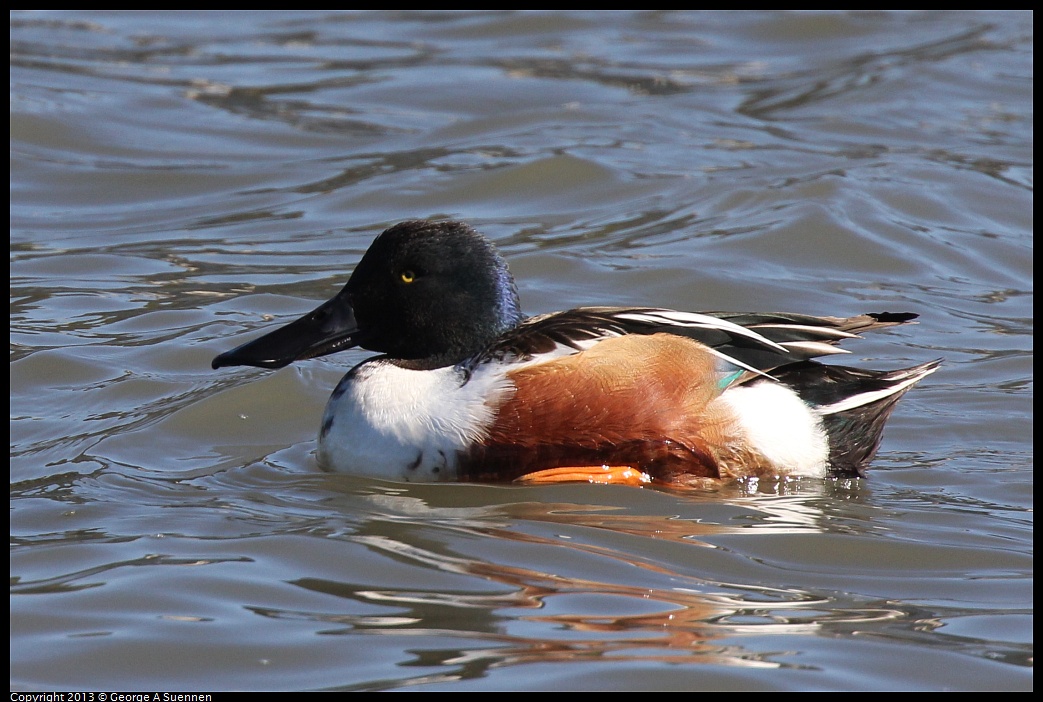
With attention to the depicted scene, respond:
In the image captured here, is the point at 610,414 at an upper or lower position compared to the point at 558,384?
lower

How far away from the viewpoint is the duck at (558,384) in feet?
17.3

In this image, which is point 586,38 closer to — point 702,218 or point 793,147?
point 793,147

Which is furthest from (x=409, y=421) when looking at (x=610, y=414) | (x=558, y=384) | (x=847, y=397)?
(x=847, y=397)

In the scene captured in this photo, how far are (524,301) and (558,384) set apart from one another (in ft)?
9.53

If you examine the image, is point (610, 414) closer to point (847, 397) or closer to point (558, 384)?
point (558, 384)

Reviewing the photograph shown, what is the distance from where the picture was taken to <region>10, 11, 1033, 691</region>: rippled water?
13.6 feet

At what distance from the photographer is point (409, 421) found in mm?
5395

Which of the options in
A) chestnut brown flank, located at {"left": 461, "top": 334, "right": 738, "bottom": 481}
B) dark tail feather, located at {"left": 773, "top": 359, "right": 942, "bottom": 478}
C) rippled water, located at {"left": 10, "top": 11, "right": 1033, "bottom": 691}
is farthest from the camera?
dark tail feather, located at {"left": 773, "top": 359, "right": 942, "bottom": 478}

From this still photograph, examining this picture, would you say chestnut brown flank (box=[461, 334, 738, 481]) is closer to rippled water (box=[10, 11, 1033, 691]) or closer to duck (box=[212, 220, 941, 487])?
duck (box=[212, 220, 941, 487])

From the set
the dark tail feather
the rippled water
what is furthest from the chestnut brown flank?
the dark tail feather

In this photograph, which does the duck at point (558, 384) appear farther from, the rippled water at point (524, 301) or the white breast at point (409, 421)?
the rippled water at point (524, 301)

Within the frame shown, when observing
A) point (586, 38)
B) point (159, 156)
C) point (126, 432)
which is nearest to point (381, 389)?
point (126, 432)

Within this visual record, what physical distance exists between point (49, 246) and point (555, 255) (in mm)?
2960

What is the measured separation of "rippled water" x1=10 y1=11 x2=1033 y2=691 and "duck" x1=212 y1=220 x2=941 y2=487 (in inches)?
5.5
